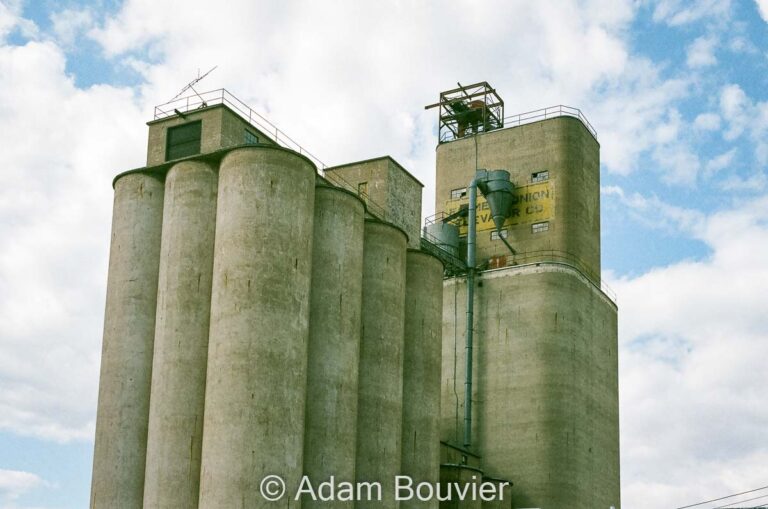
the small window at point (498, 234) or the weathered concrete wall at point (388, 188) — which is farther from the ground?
the small window at point (498, 234)

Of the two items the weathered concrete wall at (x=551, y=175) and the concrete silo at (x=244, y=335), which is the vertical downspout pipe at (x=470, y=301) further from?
the concrete silo at (x=244, y=335)

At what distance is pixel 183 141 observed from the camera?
2012 inches

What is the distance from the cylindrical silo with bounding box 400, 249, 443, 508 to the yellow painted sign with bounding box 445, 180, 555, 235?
549 inches

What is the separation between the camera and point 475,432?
6378 centimetres

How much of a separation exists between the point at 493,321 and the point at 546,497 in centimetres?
1069

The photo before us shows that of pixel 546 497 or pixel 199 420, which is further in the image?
pixel 546 497

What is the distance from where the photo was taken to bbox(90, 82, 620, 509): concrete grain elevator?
142 feet

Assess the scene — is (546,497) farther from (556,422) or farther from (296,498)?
(296,498)

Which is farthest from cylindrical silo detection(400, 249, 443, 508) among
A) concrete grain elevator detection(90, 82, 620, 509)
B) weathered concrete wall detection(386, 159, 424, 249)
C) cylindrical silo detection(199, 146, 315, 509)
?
cylindrical silo detection(199, 146, 315, 509)

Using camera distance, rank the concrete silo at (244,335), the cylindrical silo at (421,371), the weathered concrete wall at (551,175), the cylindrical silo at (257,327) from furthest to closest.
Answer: the weathered concrete wall at (551,175), the cylindrical silo at (421,371), the concrete silo at (244,335), the cylindrical silo at (257,327)

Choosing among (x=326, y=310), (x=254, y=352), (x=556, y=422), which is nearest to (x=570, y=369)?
(x=556, y=422)

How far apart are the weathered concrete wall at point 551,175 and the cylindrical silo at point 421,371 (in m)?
13.4

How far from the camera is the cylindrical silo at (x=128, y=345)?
4572 centimetres

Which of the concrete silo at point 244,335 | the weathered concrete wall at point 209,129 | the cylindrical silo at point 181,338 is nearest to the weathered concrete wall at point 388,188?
the concrete silo at point 244,335
